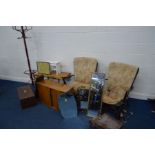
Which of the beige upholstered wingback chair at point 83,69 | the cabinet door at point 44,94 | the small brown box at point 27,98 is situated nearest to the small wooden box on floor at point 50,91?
the cabinet door at point 44,94

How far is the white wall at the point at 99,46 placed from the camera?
2797 mm

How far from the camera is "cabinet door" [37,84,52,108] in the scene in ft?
9.63

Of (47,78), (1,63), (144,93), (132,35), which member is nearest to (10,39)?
(1,63)

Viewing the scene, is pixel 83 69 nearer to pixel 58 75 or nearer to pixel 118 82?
pixel 58 75

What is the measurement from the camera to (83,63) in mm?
3139

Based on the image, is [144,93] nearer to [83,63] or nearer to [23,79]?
[83,63]

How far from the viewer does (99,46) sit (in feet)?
10.1

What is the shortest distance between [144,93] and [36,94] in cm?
236

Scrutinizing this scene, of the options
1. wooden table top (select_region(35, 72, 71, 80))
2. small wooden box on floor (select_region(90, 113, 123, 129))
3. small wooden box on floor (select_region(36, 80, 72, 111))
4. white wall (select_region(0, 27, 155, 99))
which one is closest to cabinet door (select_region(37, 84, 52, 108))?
small wooden box on floor (select_region(36, 80, 72, 111))

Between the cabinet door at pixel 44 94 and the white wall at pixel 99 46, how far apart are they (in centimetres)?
81

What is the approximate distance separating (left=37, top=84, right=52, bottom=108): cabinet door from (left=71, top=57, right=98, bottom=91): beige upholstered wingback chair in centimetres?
55

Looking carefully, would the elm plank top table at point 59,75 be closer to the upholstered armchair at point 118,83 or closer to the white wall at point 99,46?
the white wall at point 99,46

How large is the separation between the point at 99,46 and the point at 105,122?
1.56 meters

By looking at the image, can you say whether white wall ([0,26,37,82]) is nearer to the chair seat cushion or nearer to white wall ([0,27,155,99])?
white wall ([0,27,155,99])
